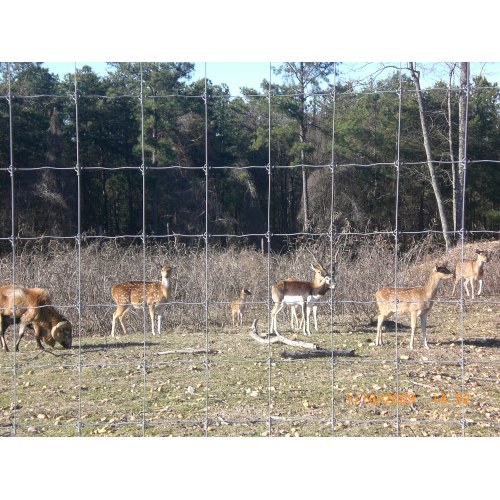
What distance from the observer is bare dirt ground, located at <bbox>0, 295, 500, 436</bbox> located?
5594 mm

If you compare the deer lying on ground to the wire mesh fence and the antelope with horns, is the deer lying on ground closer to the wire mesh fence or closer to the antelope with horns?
the wire mesh fence

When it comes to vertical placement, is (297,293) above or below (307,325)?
above

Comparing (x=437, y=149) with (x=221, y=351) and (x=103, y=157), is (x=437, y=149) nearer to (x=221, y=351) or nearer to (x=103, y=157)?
(x=103, y=157)

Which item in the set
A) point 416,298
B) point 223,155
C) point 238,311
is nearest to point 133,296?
point 238,311

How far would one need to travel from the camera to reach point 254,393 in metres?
6.65

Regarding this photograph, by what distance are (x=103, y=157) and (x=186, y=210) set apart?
3.21 metres

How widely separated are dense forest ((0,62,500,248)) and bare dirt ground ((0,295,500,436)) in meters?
8.31

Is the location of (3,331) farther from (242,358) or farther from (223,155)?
(223,155)

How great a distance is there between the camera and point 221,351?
351 inches

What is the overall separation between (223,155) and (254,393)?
40.4 ft

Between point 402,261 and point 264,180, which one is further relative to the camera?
point 264,180

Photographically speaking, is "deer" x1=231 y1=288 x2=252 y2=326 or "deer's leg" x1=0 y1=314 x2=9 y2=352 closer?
"deer's leg" x1=0 y1=314 x2=9 y2=352

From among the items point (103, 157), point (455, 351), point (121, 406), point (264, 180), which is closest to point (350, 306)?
point (455, 351)

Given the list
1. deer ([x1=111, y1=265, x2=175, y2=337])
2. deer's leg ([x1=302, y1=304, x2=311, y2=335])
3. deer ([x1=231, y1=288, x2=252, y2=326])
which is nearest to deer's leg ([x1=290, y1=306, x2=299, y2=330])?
deer's leg ([x1=302, y1=304, x2=311, y2=335])
